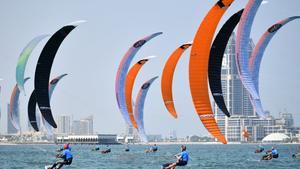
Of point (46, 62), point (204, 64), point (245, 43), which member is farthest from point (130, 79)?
point (204, 64)

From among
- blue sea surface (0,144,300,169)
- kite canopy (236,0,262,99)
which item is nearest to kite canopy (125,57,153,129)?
blue sea surface (0,144,300,169)

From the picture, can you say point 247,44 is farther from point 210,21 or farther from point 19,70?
point 19,70

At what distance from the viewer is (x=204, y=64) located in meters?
47.7

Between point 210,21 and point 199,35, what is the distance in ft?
3.86

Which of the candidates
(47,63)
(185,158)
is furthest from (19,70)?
(185,158)

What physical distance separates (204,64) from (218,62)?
2.95 metres

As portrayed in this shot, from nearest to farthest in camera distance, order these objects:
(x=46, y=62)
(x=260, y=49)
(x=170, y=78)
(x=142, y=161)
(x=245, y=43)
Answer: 1. (x=245, y=43)
2. (x=46, y=62)
3. (x=260, y=49)
4. (x=170, y=78)
5. (x=142, y=161)

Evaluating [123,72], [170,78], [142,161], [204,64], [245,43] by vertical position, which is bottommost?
[142,161]

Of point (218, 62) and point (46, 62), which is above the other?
point (46, 62)

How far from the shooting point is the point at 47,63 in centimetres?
5659

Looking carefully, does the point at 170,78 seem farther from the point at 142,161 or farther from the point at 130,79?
the point at 130,79

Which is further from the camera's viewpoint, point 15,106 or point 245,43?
point 15,106

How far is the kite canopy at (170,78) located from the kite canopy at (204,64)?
16385 mm

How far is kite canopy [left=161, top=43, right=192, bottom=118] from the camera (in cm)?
6667
